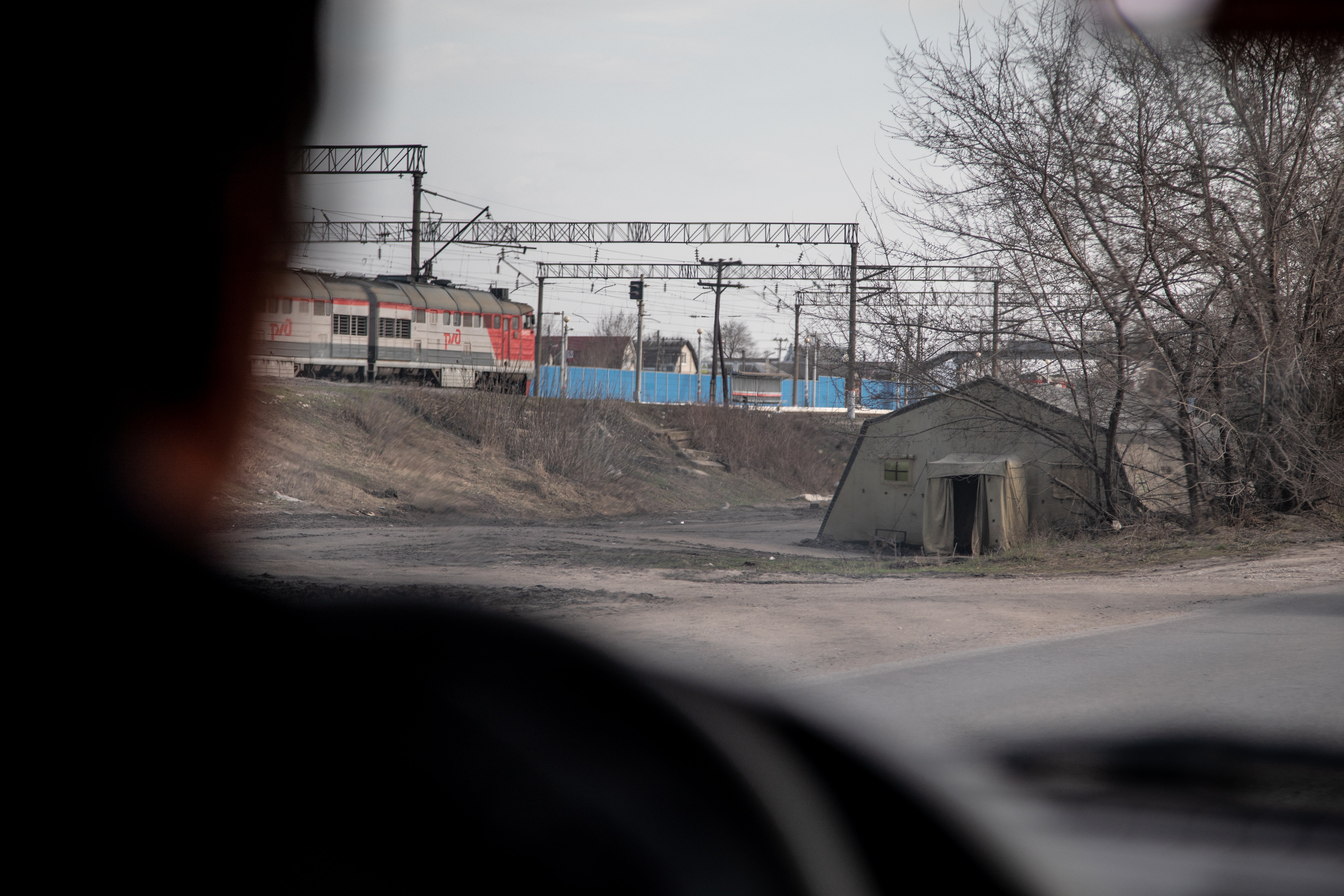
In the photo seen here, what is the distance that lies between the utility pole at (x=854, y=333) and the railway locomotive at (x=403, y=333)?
14.2 m

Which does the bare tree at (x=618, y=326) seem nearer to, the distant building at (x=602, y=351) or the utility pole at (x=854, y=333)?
the distant building at (x=602, y=351)

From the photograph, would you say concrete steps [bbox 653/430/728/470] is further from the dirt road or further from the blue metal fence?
the dirt road

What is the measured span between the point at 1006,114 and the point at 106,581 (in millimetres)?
13986

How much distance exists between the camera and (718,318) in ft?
163

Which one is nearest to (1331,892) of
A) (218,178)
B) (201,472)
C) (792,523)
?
(218,178)

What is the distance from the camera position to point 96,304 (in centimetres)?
877

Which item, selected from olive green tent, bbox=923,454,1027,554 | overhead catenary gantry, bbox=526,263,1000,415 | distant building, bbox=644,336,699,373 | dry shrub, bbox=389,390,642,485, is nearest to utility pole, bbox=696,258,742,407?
overhead catenary gantry, bbox=526,263,1000,415

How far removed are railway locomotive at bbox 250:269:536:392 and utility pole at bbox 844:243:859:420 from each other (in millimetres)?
14211

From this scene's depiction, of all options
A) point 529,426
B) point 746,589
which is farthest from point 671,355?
point 746,589

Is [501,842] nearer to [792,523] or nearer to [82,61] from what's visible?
[82,61]

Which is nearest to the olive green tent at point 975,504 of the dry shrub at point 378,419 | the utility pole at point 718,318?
the dry shrub at point 378,419

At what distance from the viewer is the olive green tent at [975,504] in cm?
1759

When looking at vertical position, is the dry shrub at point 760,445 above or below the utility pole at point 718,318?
below

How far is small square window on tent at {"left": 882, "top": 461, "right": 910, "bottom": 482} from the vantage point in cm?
2041
